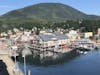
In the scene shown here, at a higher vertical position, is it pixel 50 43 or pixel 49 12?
pixel 49 12

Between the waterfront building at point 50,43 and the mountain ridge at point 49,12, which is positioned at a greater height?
the mountain ridge at point 49,12

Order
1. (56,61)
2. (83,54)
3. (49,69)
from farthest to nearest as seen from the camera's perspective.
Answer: (83,54)
(56,61)
(49,69)

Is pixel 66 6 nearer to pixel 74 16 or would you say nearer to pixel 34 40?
pixel 74 16

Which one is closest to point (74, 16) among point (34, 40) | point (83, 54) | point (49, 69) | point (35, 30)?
point (35, 30)

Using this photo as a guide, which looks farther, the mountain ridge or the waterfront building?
the mountain ridge

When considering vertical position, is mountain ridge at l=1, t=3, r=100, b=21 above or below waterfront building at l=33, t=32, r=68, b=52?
above

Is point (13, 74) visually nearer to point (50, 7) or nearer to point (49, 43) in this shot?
point (49, 43)

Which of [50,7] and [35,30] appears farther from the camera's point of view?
[50,7]

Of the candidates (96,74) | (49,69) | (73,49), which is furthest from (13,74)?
(73,49)

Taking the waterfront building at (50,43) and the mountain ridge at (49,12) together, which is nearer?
the waterfront building at (50,43)

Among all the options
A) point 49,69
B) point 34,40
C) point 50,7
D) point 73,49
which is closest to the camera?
point 49,69

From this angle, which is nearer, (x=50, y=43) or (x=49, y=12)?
(x=50, y=43)
